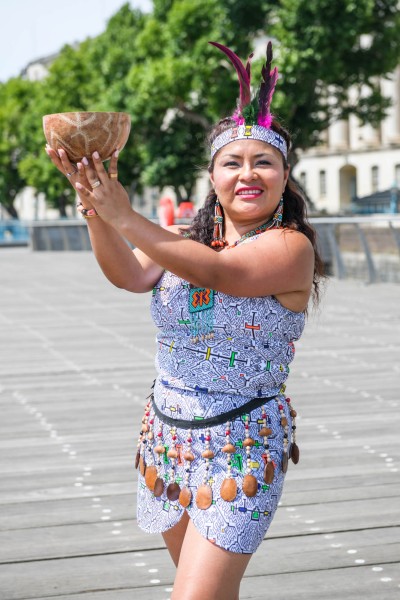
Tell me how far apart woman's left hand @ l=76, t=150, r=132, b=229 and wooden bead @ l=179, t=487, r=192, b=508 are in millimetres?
729

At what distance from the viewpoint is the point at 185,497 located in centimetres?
309

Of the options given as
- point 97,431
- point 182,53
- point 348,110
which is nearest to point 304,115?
point 348,110

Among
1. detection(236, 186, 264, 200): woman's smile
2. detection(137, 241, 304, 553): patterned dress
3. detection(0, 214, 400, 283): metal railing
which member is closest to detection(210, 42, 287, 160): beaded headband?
detection(236, 186, 264, 200): woman's smile

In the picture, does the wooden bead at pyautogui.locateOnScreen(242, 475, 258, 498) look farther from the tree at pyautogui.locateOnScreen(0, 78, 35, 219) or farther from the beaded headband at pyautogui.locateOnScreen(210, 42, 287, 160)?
the tree at pyautogui.locateOnScreen(0, 78, 35, 219)

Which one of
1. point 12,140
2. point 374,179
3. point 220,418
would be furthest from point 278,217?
point 12,140

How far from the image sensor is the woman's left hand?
282 cm

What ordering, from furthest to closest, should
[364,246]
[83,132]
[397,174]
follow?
[397,174], [364,246], [83,132]

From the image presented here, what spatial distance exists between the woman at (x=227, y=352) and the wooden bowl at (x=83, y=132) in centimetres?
18

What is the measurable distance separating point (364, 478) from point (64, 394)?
11.4ft

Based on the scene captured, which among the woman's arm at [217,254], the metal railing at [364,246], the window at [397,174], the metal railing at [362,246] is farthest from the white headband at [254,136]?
the window at [397,174]

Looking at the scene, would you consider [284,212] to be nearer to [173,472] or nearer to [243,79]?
[243,79]

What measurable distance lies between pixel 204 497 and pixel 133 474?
330 centimetres

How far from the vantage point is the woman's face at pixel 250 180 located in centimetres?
313

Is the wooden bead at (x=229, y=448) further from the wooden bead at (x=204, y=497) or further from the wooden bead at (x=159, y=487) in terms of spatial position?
the wooden bead at (x=159, y=487)
